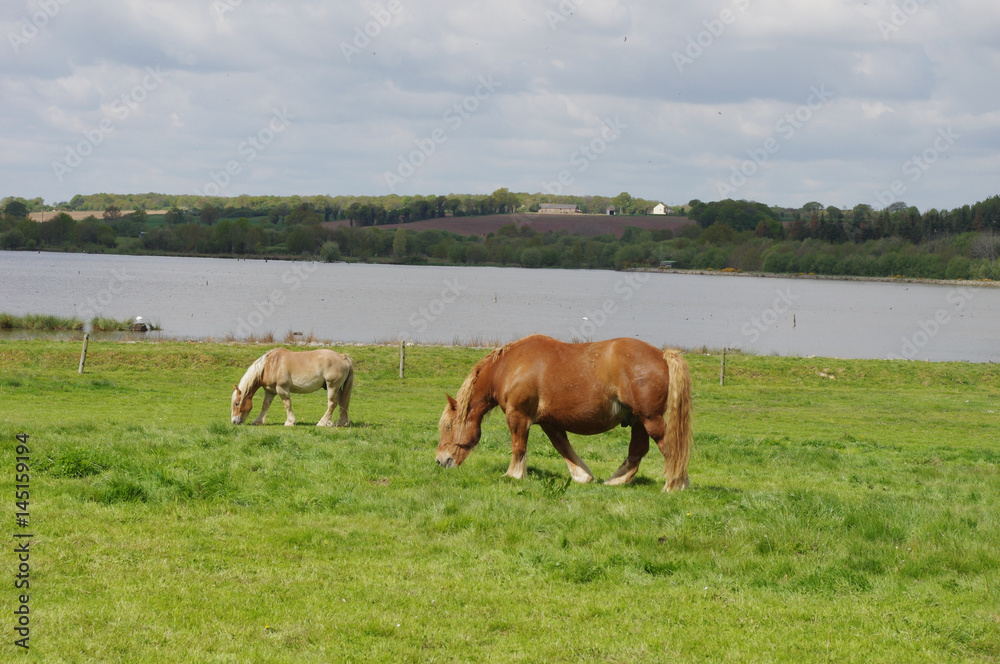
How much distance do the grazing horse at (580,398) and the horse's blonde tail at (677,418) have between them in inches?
0.5

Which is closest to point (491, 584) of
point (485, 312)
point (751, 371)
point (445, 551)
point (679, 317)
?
point (445, 551)

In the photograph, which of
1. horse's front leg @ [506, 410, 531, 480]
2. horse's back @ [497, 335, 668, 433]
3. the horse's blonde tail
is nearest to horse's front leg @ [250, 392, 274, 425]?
horse's back @ [497, 335, 668, 433]

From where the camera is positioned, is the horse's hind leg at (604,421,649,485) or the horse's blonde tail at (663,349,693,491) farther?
the horse's hind leg at (604,421,649,485)

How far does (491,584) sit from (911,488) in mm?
8574

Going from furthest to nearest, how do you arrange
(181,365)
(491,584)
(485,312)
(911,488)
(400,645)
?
1. (485,312)
2. (181,365)
3. (911,488)
4. (491,584)
5. (400,645)

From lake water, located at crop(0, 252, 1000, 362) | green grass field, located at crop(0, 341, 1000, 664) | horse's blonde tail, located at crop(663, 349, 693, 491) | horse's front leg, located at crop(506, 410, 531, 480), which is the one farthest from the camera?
lake water, located at crop(0, 252, 1000, 362)

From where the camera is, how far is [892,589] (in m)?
7.71

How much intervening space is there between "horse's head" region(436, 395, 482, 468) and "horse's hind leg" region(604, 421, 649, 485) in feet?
6.40

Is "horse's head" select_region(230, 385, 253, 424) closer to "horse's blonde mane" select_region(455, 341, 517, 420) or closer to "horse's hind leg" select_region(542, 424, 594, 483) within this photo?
"horse's blonde mane" select_region(455, 341, 517, 420)

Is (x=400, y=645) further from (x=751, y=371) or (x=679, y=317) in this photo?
(x=679, y=317)

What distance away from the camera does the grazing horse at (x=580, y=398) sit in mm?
10984

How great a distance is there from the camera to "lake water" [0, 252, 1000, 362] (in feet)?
208

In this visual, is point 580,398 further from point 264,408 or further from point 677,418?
point 264,408

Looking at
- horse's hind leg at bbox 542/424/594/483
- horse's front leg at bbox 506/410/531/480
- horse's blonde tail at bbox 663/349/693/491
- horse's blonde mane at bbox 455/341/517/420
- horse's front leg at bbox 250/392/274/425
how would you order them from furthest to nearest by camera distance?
horse's front leg at bbox 250/392/274/425, horse's blonde mane at bbox 455/341/517/420, horse's hind leg at bbox 542/424/594/483, horse's front leg at bbox 506/410/531/480, horse's blonde tail at bbox 663/349/693/491
